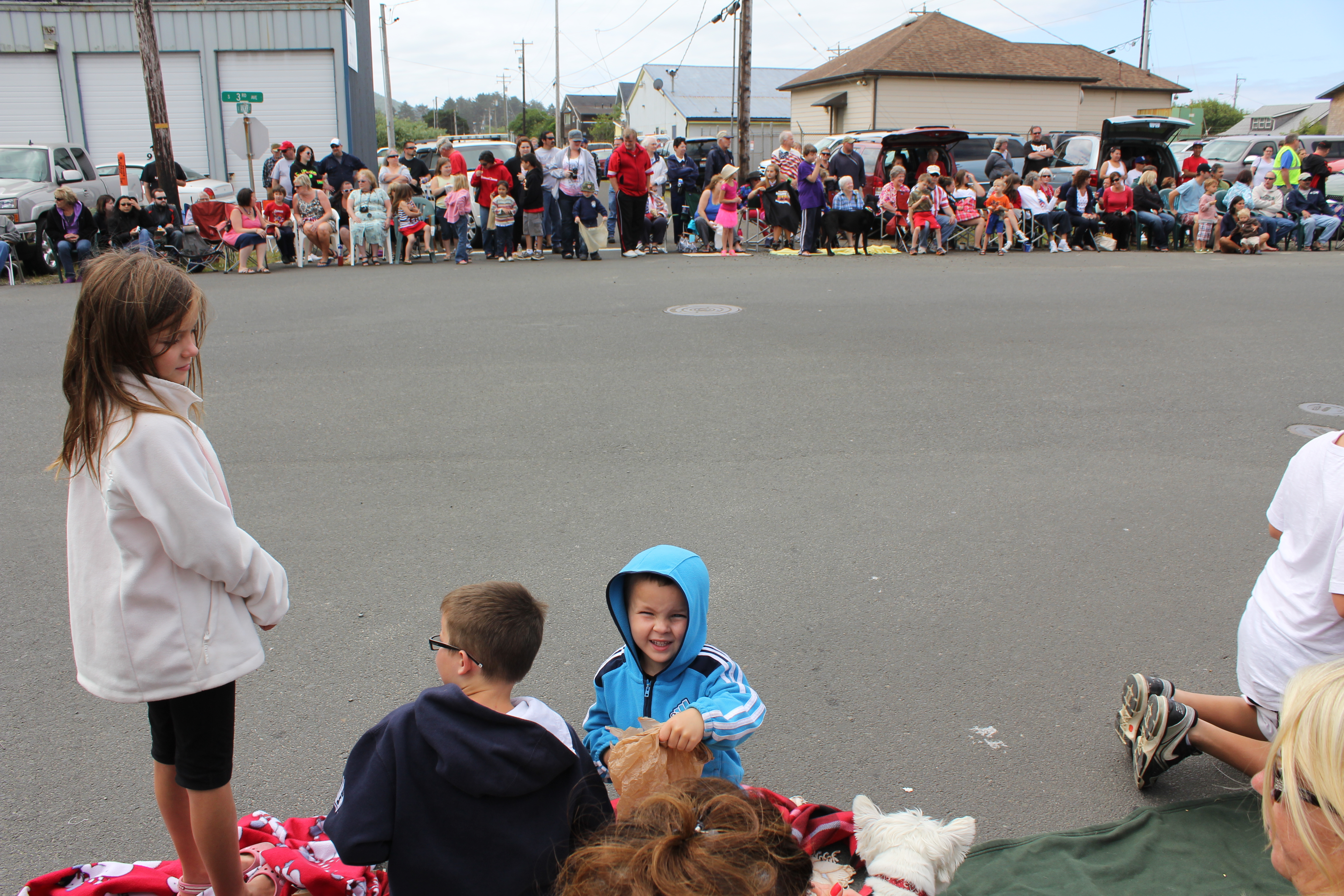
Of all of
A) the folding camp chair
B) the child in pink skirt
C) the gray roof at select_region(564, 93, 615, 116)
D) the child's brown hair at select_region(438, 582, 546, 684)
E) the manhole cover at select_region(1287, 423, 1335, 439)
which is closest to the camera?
the child's brown hair at select_region(438, 582, 546, 684)

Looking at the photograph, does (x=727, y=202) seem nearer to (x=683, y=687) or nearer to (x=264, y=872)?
(x=683, y=687)

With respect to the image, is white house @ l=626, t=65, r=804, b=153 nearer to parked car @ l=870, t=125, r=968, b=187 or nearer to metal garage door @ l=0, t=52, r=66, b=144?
metal garage door @ l=0, t=52, r=66, b=144

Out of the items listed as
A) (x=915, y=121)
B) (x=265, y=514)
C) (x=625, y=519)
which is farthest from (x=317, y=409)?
(x=915, y=121)

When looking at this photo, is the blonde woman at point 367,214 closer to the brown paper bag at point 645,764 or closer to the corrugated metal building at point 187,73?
the corrugated metal building at point 187,73

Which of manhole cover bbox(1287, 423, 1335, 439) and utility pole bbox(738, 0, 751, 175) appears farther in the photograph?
utility pole bbox(738, 0, 751, 175)

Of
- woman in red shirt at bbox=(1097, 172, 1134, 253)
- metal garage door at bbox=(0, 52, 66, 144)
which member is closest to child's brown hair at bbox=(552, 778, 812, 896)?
woman in red shirt at bbox=(1097, 172, 1134, 253)

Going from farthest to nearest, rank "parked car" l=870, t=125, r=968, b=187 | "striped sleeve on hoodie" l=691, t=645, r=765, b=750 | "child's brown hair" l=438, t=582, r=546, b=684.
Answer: "parked car" l=870, t=125, r=968, b=187 < "striped sleeve on hoodie" l=691, t=645, r=765, b=750 < "child's brown hair" l=438, t=582, r=546, b=684

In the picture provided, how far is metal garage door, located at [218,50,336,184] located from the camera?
27.0 metres

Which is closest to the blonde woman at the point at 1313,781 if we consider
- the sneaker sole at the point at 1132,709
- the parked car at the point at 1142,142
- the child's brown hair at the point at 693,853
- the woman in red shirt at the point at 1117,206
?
the child's brown hair at the point at 693,853

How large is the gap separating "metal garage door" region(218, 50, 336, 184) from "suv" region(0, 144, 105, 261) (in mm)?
9146

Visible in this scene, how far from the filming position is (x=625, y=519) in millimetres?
5227

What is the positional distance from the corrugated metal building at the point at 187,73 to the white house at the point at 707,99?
3866 centimetres

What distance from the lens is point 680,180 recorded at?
1938cm

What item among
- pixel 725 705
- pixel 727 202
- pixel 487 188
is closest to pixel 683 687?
pixel 725 705
